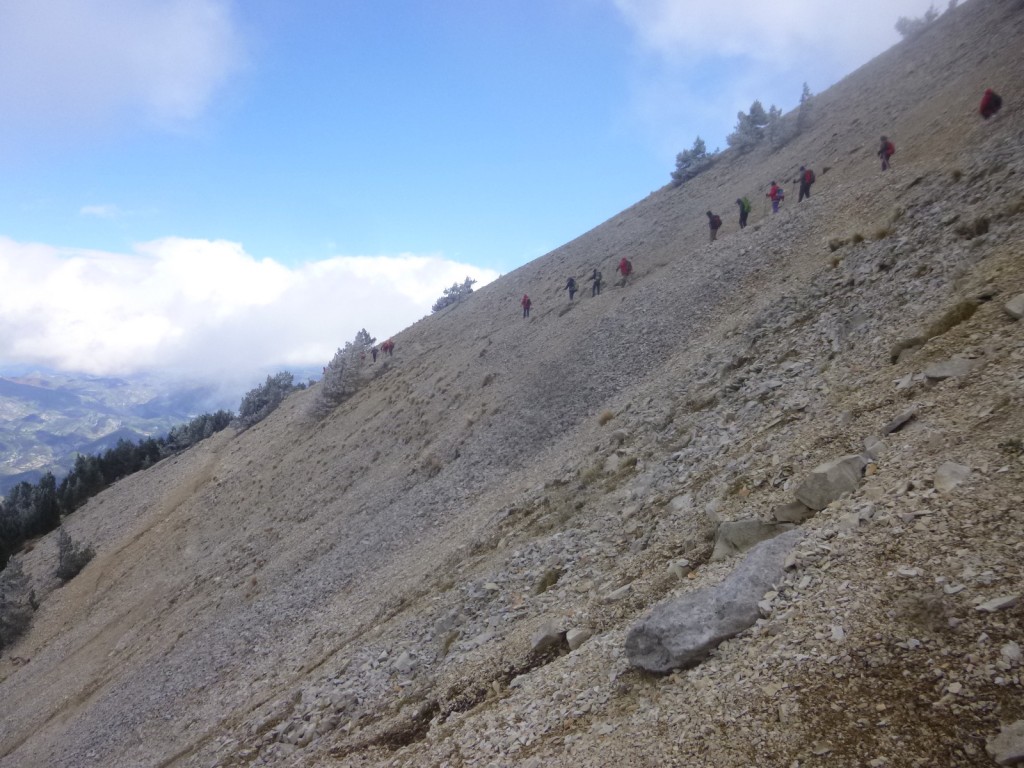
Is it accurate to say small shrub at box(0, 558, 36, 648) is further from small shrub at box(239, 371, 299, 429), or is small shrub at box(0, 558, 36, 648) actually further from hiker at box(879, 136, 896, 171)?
hiker at box(879, 136, 896, 171)

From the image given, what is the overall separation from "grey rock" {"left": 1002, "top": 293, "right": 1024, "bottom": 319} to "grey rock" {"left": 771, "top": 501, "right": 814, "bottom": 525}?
14.7 ft

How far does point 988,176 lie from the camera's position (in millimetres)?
13727

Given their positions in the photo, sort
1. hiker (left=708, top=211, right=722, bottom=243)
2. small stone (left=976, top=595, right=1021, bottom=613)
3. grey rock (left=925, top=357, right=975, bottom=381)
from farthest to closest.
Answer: hiker (left=708, top=211, right=722, bottom=243), grey rock (left=925, top=357, right=975, bottom=381), small stone (left=976, top=595, right=1021, bottom=613)

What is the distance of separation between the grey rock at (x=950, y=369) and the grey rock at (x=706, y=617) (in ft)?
12.1

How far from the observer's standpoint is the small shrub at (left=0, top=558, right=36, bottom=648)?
2969cm

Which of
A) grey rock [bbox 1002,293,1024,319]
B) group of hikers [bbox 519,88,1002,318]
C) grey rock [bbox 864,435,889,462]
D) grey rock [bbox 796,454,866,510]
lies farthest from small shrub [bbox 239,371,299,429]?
grey rock [bbox 1002,293,1024,319]

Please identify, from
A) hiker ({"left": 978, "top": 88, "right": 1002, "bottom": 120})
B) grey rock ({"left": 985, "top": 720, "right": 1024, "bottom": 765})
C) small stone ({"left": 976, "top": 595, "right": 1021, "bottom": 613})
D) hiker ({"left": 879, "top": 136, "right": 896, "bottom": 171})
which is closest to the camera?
grey rock ({"left": 985, "top": 720, "right": 1024, "bottom": 765})

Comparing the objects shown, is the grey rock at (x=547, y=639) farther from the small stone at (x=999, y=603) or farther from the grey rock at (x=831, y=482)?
the small stone at (x=999, y=603)

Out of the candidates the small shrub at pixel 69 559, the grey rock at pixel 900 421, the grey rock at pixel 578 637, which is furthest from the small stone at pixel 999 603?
the small shrub at pixel 69 559

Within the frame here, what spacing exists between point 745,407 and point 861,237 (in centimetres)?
758

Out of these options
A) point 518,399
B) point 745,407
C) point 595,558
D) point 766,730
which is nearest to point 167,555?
point 518,399

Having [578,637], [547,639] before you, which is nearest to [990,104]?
[578,637]

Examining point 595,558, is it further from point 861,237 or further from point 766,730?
point 861,237

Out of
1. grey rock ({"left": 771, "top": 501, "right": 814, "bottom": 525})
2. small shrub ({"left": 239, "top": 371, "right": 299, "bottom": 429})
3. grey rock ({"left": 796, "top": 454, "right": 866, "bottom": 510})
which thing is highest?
small shrub ({"left": 239, "top": 371, "right": 299, "bottom": 429})
